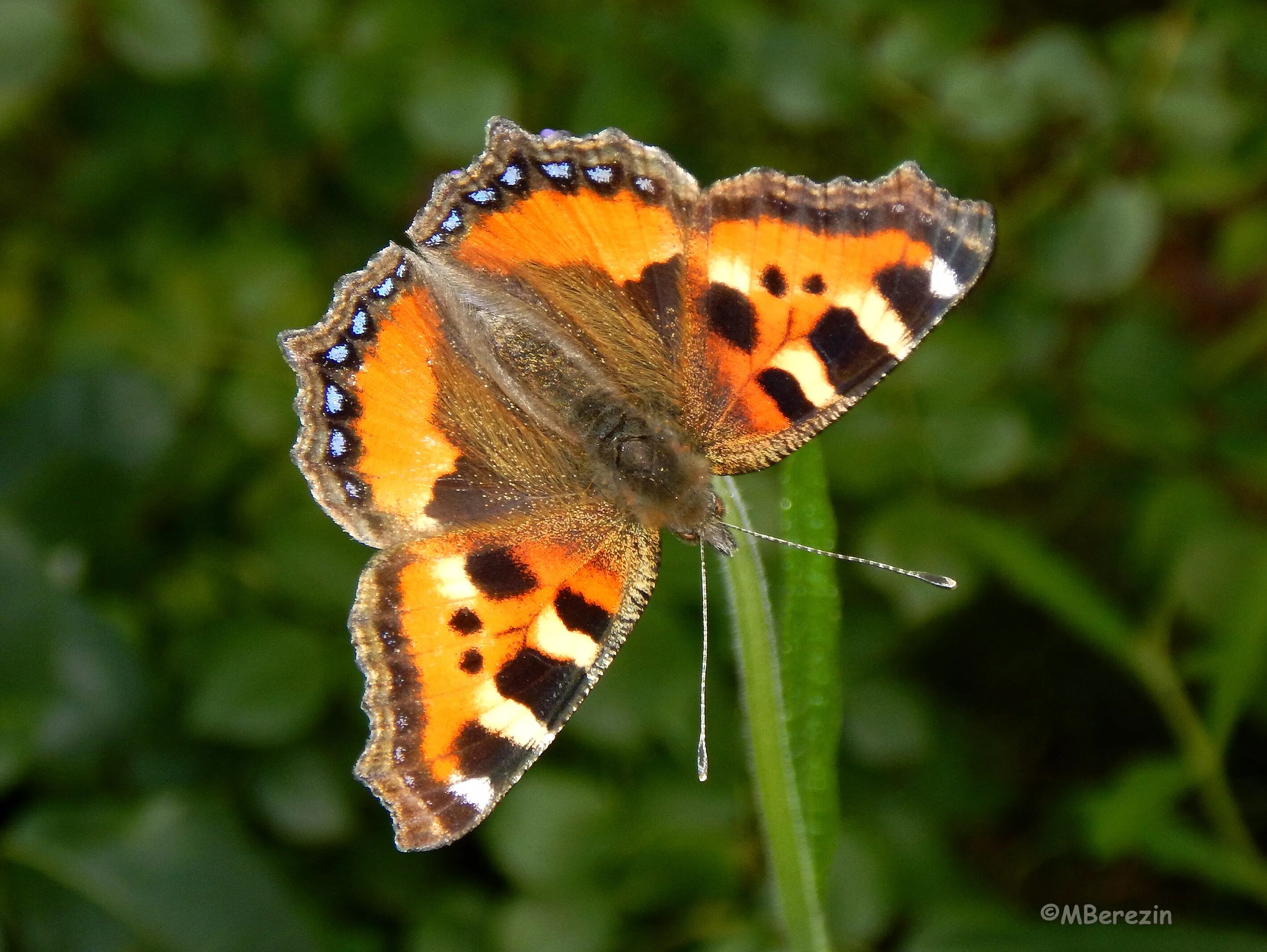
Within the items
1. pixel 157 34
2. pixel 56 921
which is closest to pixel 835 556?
pixel 56 921

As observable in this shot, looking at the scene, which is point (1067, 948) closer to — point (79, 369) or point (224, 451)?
point (224, 451)

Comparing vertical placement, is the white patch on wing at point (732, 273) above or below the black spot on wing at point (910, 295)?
above

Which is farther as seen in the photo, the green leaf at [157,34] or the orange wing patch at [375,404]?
the green leaf at [157,34]

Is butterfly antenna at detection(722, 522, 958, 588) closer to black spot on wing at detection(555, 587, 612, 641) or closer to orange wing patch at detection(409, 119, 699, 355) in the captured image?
black spot on wing at detection(555, 587, 612, 641)

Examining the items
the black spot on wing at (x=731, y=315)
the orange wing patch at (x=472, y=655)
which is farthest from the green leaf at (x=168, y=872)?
the black spot on wing at (x=731, y=315)

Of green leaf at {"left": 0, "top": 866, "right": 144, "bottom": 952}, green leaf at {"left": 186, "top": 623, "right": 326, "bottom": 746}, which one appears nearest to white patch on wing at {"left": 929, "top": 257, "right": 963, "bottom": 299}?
green leaf at {"left": 186, "top": 623, "right": 326, "bottom": 746}

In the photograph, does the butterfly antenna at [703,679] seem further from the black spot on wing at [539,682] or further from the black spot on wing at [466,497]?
the black spot on wing at [466,497]

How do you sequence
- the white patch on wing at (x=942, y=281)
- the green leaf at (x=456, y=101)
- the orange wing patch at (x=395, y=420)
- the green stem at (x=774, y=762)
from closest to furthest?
the green stem at (x=774, y=762)
the white patch on wing at (x=942, y=281)
the orange wing patch at (x=395, y=420)
the green leaf at (x=456, y=101)
